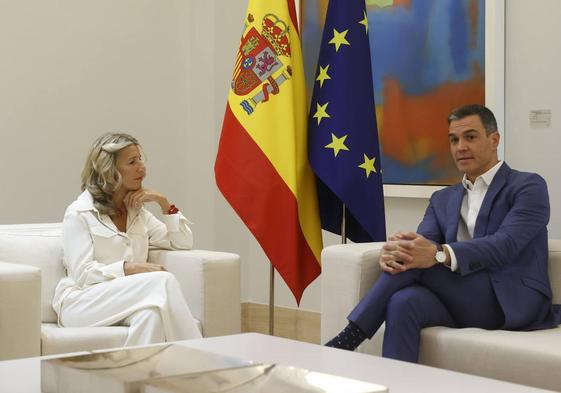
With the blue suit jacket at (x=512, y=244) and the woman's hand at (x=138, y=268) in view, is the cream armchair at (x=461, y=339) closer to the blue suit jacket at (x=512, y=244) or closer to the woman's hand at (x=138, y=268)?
the blue suit jacket at (x=512, y=244)

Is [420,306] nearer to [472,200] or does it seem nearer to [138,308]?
[472,200]

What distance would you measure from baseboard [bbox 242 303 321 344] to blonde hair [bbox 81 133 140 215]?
1908 millimetres

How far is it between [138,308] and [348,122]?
1.38 metres

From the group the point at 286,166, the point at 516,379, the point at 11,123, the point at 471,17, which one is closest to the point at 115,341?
the point at 286,166

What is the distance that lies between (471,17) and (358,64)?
2.34 ft

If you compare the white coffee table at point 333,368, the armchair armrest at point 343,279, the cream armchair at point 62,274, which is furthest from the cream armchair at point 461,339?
the white coffee table at point 333,368

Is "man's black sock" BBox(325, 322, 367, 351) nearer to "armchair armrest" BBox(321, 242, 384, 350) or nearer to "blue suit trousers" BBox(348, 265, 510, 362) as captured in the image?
"blue suit trousers" BBox(348, 265, 510, 362)

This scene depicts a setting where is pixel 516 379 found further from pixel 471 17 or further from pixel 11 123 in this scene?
pixel 11 123

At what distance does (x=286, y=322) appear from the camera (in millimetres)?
6230

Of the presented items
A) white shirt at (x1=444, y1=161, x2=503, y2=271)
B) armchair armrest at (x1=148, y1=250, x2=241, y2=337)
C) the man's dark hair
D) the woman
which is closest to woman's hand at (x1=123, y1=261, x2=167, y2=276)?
the woman

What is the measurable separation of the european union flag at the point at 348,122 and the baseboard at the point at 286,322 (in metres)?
1.31

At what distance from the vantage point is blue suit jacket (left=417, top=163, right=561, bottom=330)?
398 cm

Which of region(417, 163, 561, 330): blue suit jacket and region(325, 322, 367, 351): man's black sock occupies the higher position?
region(417, 163, 561, 330): blue suit jacket

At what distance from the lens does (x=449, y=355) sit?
12.3 ft
